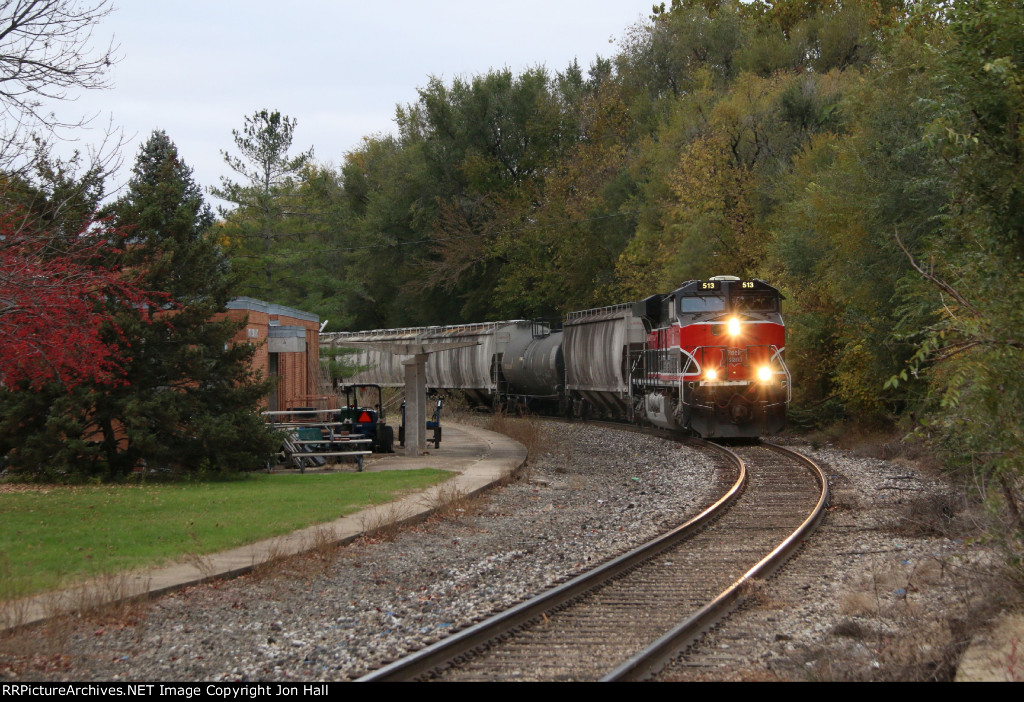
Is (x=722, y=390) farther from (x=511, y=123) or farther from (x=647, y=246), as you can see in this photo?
A: (x=511, y=123)

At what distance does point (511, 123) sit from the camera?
58156 mm

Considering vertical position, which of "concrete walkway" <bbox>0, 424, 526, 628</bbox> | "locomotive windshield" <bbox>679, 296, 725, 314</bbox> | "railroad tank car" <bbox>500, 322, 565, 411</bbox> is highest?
"locomotive windshield" <bbox>679, 296, 725, 314</bbox>

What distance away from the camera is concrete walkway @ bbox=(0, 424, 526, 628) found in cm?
807

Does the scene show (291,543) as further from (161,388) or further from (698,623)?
(161,388)

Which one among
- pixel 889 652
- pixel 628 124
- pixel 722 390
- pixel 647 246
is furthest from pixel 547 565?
pixel 628 124

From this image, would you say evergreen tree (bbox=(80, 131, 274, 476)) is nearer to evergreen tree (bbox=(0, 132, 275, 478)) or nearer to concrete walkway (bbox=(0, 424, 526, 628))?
evergreen tree (bbox=(0, 132, 275, 478))

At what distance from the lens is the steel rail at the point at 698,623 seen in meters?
6.45

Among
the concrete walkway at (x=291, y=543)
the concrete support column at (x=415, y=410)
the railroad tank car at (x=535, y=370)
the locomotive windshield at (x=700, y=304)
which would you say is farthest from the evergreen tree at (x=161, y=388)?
the railroad tank car at (x=535, y=370)

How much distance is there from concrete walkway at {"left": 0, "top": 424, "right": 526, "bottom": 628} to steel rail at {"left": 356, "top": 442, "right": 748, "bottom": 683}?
300cm

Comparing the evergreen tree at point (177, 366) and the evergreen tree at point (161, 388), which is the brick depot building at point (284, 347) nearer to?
the evergreen tree at point (177, 366)

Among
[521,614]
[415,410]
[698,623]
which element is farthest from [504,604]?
[415,410]

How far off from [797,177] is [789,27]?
30327mm

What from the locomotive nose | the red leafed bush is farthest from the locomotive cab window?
the red leafed bush

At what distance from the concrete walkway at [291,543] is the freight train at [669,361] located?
358 cm
